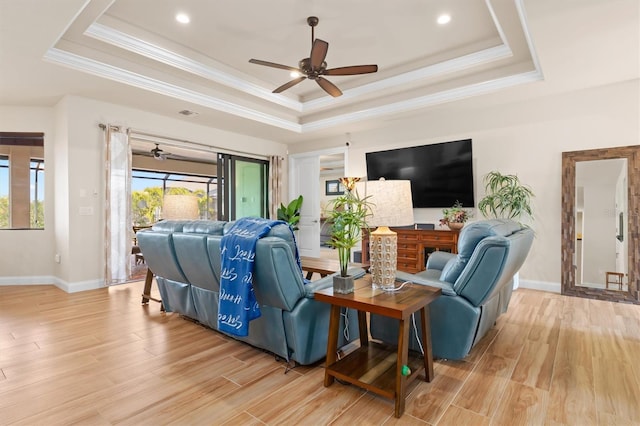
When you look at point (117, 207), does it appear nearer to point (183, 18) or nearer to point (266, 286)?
point (183, 18)

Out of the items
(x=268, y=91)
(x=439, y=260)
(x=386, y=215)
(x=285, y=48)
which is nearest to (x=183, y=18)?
(x=285, y=48)

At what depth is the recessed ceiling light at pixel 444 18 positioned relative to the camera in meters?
3.37

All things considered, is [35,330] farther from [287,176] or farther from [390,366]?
[287,176]

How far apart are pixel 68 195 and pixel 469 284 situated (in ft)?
15.9

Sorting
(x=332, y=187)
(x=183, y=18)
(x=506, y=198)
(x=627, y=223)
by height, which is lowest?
(x=627, y=223)

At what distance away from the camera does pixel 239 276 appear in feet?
6.98

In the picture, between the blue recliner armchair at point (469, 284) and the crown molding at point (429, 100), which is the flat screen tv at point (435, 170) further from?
the blue recliner armchair at point (469, 284)

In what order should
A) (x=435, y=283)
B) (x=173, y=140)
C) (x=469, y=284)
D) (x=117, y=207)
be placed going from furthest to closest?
1. (x=173, y=140)
2. (x=117, y=207)
3. (x=435, y=283)
4. (x=469, y=284)

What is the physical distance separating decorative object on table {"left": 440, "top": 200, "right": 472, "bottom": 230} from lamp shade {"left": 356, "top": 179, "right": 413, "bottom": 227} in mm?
3050

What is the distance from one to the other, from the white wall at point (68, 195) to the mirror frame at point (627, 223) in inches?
235

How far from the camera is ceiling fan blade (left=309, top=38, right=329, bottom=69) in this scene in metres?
3.03

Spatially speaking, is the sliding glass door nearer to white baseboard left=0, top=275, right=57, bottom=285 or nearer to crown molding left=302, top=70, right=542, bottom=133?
crown molding left=302, top=70, right=542, bottom=133

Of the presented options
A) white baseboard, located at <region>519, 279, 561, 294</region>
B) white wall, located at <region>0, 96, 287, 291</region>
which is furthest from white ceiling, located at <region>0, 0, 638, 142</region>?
white baseboard, located at <region>519, 279, 561, 294</region>

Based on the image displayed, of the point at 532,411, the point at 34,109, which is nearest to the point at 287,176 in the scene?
the point at 34,109
